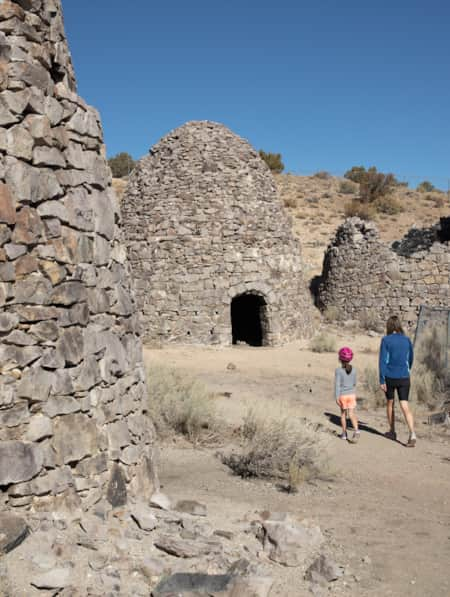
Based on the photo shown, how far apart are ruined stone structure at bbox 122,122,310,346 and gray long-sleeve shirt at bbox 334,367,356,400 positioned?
620 centimetres

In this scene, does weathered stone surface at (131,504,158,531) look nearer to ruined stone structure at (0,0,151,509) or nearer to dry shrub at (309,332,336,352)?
ruined stone structure at (0,0,151,509)

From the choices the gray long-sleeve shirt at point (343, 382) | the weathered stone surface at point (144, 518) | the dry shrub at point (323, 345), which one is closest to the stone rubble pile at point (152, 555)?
the weathered stone surface at point (144, 518)

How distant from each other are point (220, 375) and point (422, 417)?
3633mm

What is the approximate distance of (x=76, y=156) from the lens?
3.66 meters

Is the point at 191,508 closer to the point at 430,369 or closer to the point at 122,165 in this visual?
the point at 430,369

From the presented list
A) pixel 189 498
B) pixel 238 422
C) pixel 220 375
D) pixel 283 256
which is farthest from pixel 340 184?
pixel 189 498

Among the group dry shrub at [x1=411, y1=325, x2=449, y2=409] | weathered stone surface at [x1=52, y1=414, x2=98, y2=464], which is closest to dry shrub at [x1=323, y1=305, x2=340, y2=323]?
dry shrub at [x1=411, y1=325, x2=449, y2=409]

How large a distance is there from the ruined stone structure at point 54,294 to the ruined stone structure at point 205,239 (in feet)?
29.7

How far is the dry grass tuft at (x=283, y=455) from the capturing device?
5262 mm

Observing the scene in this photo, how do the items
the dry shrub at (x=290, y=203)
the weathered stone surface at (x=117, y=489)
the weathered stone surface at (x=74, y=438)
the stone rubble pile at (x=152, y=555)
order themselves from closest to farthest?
the stone rubble pile at (x=152, y=555) → the weathered stone surface at (x=74, y=438) → the weathered stone surface at (x=117, y=489) → the dry shrub at (x=290, y=203)

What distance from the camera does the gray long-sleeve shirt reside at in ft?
22.5

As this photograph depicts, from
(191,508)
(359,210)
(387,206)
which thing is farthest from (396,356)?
(387,206)

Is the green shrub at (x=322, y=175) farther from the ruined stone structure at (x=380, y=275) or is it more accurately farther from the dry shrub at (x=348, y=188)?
the ruined stone structure at (x=380, y=275)

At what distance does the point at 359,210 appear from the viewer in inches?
1313
